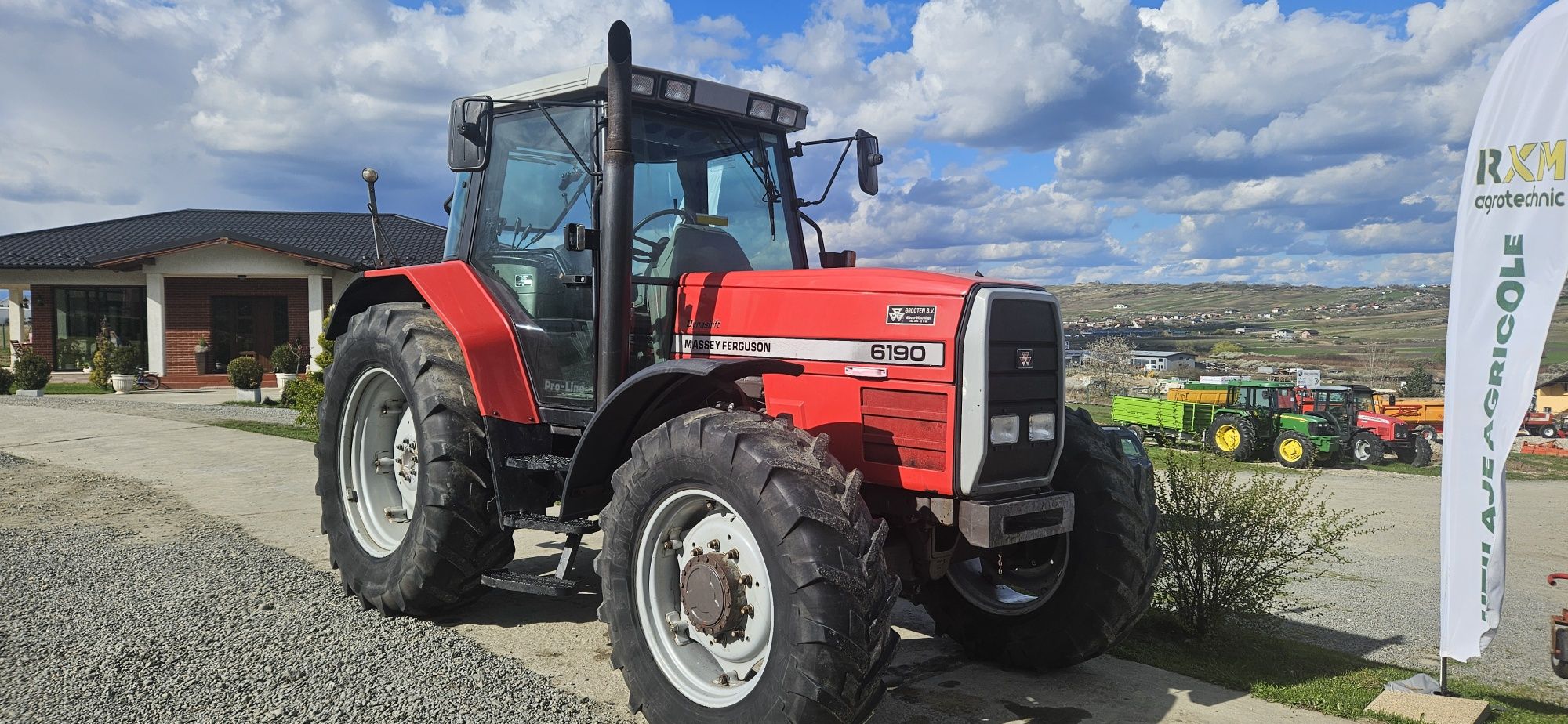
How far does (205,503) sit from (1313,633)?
876 cm

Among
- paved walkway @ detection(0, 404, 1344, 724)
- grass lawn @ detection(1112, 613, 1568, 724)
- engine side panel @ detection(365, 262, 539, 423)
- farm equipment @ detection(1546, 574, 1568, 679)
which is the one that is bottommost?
grass lawn @ detection(1112, 613, 1568, 724)

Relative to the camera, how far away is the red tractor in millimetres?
25266

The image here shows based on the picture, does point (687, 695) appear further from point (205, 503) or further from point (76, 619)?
point (205, 503)

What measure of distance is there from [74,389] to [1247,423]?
2792 centimetres

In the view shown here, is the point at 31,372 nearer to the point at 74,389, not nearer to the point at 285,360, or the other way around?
the point at 74,389


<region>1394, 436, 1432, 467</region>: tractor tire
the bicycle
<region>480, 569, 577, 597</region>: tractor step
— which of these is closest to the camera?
<region>480, 569, 577, 597</region>: tractor step

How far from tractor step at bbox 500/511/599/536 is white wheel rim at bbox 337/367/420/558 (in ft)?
3.72

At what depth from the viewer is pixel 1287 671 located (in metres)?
5.32

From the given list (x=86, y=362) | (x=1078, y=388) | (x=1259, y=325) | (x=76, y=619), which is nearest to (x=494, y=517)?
(x=76, y=619)

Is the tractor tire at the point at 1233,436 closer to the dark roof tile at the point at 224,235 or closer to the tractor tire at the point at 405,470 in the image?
the dark roof tile at the point at 224,235

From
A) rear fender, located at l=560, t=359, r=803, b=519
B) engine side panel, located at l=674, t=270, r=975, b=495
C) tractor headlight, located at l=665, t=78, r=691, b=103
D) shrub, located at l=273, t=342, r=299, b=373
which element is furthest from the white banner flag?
shrub, located at l=273, t=342, r=299, b=373

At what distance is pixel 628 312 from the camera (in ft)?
15.5

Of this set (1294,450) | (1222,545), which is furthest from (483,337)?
(1294,450)

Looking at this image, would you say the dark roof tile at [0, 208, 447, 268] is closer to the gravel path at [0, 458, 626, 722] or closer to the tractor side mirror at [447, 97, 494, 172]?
the gravel path at [0, 458, 626, 722]
